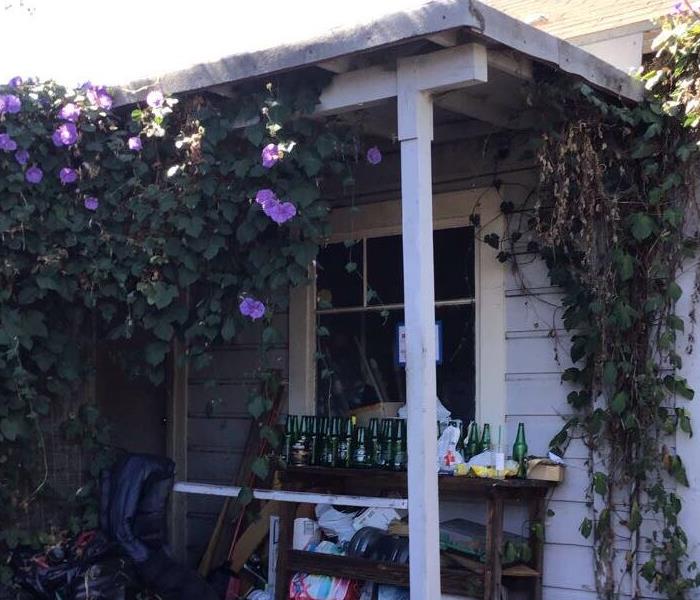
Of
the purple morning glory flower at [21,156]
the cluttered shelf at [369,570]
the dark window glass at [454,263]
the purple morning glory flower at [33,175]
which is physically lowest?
the cluttered shelf at [369,570]

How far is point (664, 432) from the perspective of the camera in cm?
477

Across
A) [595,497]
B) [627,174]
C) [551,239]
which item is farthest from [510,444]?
[627,174]

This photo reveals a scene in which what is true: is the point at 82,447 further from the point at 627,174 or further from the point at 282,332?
the point at 627,174

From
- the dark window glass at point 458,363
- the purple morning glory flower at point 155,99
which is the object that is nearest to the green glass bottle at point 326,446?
the dark window glass at point 458,363

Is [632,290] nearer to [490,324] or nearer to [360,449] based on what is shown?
[490,324]

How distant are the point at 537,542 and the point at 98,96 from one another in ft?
10.2

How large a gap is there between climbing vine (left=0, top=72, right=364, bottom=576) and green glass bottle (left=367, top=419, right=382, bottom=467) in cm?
98

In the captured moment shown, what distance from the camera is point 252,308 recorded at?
4582 millimetres

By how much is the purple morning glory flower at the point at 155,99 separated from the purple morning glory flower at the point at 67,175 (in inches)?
20.7

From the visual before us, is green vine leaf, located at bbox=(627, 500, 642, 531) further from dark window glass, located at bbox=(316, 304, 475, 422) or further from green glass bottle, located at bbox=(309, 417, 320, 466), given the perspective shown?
green glass bottle, located at bbox=(309, 417, 320, 466)

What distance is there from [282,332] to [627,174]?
245 centimetres

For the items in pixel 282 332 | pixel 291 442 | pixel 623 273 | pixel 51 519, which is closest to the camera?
pixel 623 273

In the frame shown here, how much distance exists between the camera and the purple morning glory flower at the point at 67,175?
15.7ft

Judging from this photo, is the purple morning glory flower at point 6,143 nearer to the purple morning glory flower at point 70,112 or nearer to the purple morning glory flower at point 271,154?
the purple morning glory flower at point 70,112
